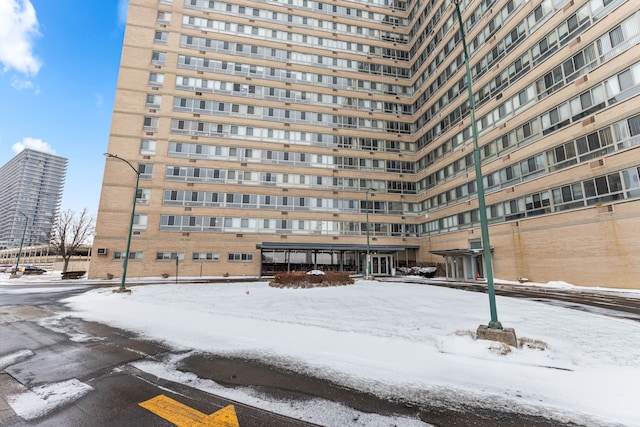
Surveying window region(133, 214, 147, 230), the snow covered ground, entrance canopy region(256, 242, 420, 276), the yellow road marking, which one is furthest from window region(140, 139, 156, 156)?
the yellow road marking

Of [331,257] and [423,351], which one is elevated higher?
[331,257]

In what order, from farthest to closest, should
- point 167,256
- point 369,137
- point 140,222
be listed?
point 369,137 → point 140,222 → point 167,256

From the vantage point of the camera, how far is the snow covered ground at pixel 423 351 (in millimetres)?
3996

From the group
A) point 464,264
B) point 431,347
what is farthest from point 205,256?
point 431,347

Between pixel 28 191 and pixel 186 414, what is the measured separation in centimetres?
19948

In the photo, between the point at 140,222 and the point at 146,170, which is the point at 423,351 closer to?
the point at 140,222

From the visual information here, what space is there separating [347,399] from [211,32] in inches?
1879

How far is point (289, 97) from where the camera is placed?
4078 cm

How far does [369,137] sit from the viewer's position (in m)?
42.2

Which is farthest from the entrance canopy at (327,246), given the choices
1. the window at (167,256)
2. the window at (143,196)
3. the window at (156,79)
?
the window at (156,79)

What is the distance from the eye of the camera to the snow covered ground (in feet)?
13.1

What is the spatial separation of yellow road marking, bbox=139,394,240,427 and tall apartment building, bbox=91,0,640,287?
2551 cm

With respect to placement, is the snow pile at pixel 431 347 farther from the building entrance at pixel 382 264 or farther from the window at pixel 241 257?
the building entrance at pixel 382 264

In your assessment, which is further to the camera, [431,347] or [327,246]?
[327,246]
